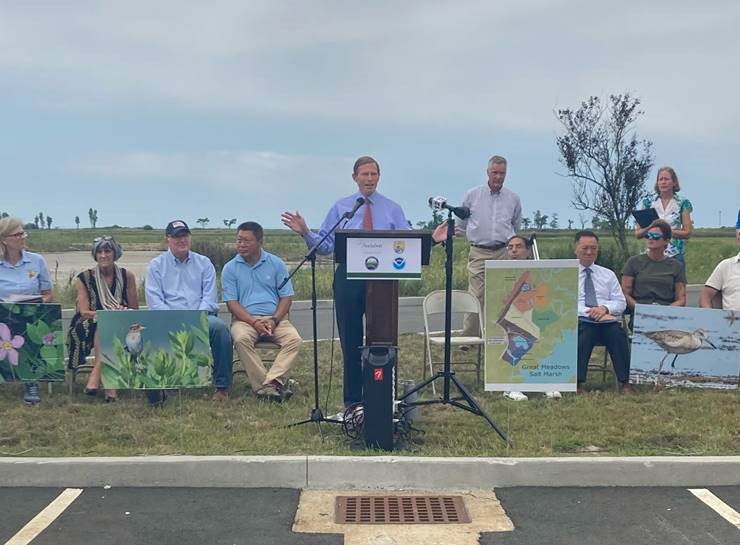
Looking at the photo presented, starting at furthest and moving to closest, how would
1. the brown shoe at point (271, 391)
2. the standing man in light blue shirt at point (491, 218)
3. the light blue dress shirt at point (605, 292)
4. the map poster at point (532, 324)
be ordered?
the standing man in light blue shirt at point (491, 218), the light blue dress shirt at point (605, 292), the brown shoe at point (271, 391), the map poster at point (532, 324)

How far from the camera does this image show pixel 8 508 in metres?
4.78

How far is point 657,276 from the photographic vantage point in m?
7.89

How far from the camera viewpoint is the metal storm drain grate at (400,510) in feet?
15.1

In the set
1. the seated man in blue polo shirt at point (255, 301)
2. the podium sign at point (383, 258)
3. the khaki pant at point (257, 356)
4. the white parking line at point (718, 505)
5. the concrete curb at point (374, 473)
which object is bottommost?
the white parking line at point (718, 505)

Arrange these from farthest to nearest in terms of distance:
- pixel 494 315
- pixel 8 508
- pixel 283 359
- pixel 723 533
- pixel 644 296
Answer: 1. pixel 644 296
2. pixel 283 359
3. pixel 494 315
4. pixel 8 508
5. pixel 723 533

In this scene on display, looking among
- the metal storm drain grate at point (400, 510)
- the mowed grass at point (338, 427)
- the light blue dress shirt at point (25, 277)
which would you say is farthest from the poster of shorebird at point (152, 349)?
the metal storm drain grate at point (400, 510)

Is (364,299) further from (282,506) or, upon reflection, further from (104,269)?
(104,269)

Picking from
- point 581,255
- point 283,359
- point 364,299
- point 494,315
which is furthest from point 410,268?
point 581,255

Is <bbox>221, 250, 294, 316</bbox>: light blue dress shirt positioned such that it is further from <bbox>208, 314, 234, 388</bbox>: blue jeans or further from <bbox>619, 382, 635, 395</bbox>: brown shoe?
<bbox>619, 382, 635, 395</bbox>: brown shoe

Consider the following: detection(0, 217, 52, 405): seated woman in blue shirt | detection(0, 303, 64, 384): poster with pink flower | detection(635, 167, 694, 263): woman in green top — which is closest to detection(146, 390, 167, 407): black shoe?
detection(0, 303, 64, 384): poster with pink flower

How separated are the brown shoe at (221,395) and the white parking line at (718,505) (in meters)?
3.90

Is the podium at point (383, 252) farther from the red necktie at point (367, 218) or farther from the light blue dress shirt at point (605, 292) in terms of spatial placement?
the light blue dress shirt at point (605, 292)

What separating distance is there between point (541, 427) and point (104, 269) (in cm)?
411

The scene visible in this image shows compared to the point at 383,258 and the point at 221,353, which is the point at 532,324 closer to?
the point at 383,258
